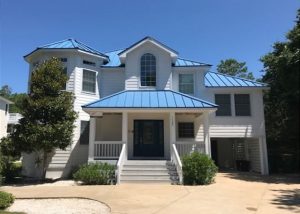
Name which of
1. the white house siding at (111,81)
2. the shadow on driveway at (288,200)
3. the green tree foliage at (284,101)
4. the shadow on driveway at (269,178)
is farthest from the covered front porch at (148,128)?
the shadow on driveway at (288,200)

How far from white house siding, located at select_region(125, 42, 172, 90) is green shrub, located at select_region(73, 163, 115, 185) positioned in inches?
260

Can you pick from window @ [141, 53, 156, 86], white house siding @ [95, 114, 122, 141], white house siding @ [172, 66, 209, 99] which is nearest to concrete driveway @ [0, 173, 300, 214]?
white house siding @ [95, 114, 122, 141]

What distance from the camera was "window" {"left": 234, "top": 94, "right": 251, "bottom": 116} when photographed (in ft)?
67.9

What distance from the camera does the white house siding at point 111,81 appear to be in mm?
20969

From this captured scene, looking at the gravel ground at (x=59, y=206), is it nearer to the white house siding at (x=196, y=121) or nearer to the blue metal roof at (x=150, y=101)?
the blue metal roof at (x=150, y=101)

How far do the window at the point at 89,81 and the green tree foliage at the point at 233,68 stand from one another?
3572cm

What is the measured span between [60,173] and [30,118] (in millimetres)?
4135

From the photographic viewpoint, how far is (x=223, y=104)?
2083cm

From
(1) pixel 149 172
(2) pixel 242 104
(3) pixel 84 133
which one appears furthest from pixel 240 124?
(3) pixel 84 133

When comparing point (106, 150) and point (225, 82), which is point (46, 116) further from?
point (225, 82)

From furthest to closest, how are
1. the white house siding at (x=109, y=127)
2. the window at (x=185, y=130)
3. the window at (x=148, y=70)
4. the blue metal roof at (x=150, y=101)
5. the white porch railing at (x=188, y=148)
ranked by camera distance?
the window at (x=148, y=70) < the window at (x=185, y=130) < the white house siding at (x=109, y=127) < the white porch railing at (x=188, y=148) < the blue metal roof at (x=150, y=101)

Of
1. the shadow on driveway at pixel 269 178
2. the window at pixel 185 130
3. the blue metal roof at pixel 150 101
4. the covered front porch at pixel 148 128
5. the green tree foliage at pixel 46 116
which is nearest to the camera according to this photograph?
the green tree foliage at pixel 46 116

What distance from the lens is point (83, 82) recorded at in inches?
787

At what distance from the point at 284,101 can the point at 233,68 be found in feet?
113
